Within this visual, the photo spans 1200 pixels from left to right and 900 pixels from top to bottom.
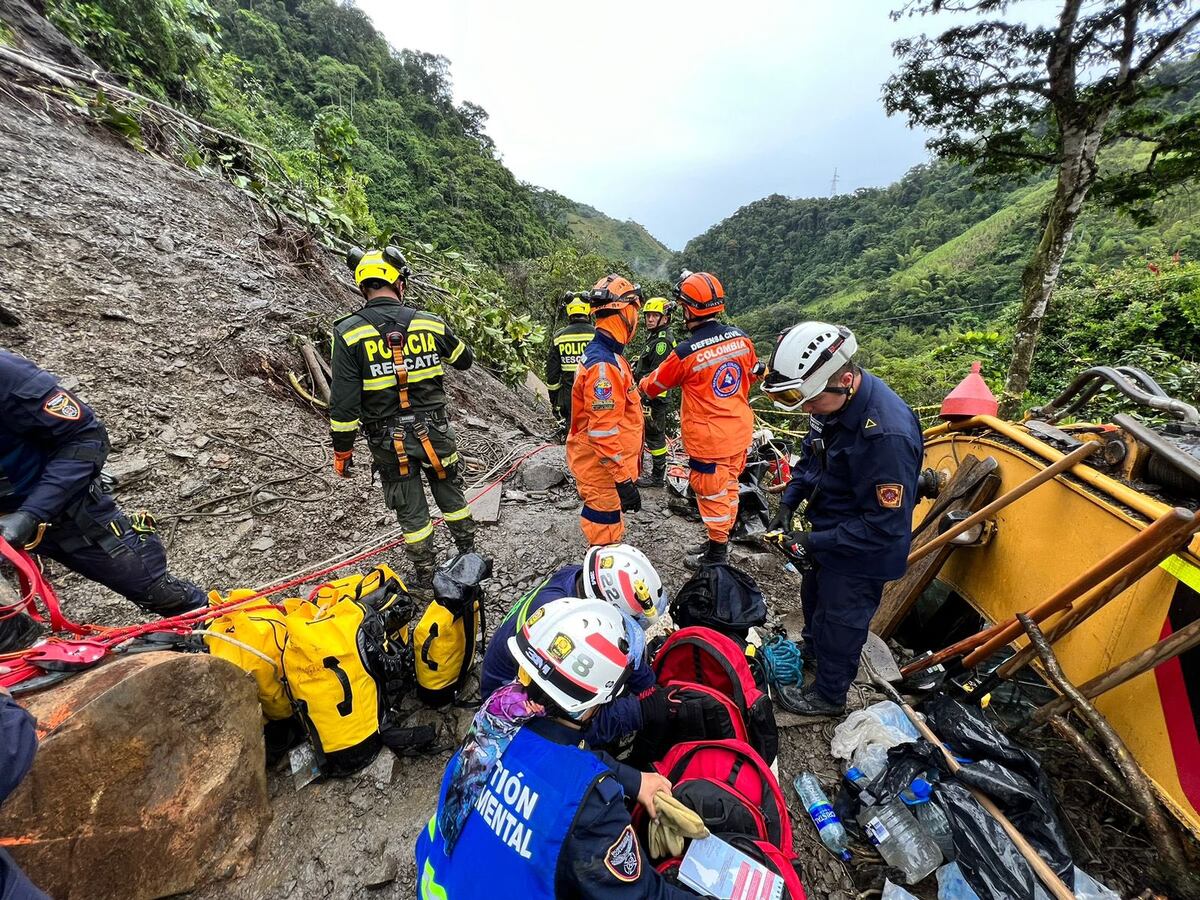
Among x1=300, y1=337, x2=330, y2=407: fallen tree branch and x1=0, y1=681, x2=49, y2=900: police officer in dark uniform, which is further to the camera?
x1=300, y1=337, x2=330, y2=407: fallen tree branch

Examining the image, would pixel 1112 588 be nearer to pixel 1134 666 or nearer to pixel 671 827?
pixel 1134 666

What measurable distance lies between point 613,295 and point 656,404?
7.81ft

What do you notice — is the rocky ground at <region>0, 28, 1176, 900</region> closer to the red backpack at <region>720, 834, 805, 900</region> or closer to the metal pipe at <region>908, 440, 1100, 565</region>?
the red backpack at <region>720, 834, 805, 900</region>

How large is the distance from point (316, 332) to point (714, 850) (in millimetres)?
6163

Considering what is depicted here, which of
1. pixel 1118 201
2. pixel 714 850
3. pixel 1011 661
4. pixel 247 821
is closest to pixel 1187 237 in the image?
pixel 1118 201

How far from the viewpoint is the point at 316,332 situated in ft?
18.9

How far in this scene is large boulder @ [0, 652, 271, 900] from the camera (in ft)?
5.40

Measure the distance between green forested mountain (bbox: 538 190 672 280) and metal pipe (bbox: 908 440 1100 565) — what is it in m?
Result: 72.7

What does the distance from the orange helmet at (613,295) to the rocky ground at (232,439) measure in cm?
214

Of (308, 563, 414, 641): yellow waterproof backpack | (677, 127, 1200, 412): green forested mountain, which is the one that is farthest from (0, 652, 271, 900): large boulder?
(677, 127, 1200, 412): green forested mountain

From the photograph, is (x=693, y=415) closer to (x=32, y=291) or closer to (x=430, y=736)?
(x=430, y=736)

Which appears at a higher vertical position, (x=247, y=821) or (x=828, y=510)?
(x=828, y=510)

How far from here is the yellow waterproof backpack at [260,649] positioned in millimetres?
2355

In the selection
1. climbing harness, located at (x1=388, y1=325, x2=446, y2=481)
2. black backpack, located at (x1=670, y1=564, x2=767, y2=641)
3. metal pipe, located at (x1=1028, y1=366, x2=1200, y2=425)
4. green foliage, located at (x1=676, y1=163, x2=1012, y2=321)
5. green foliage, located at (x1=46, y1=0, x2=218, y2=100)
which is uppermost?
green foliage, located at (x1=676, y1=163, x2=1012, y2=321)
